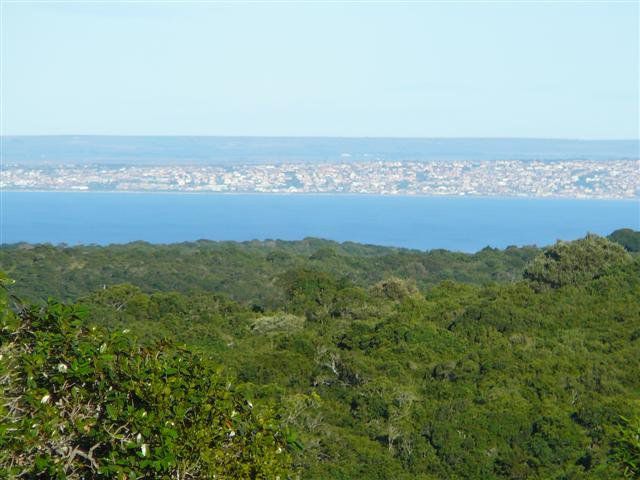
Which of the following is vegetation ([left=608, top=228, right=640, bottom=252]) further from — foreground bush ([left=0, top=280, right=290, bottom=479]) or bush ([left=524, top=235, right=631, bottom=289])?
foreground bush ([left=0, top=280, right=290, bottom=479])

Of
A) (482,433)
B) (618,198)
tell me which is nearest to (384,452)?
(482,433)

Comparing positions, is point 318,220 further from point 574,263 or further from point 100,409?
point 100,409

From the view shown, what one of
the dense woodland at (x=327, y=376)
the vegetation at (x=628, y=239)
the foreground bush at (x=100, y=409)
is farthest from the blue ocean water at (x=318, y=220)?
the foreground bush at (x=100, y=409)

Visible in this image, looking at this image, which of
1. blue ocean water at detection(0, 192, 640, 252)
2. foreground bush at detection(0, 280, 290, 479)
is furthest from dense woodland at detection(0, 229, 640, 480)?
blue ocean water at detection(0, 192, 640, 252)

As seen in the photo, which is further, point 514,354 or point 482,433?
point 514,354

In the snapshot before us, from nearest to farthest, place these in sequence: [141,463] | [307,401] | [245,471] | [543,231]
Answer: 1. [141,463]
2. [245,471]
3. [307,401]
4. [543,231]

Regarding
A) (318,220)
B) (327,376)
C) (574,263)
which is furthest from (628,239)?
(318,220)

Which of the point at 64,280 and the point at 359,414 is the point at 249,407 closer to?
the point at 359,414
